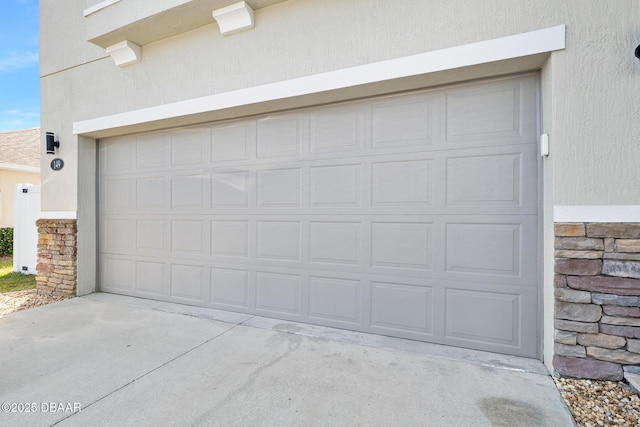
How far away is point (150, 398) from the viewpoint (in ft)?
7.51

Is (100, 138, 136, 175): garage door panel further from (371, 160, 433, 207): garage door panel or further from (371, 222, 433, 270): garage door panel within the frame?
(371, 222, 433, 270): garage door panel

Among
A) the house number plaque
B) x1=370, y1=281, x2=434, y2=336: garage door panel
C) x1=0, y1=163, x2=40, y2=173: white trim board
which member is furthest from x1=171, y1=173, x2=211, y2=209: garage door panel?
x1=0, y1=163, x2=40, y2=173: white trim board

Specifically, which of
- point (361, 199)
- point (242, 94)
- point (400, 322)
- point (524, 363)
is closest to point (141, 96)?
point (242, 94)

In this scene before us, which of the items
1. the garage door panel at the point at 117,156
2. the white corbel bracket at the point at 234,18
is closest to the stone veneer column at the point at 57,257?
the garage door panel at the point at 117,156

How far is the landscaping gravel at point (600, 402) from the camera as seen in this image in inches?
78.2

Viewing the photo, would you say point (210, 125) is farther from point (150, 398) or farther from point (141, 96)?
point (150, 398)

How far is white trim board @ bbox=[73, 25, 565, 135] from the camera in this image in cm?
255

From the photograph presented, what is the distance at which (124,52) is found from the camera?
14.4ft

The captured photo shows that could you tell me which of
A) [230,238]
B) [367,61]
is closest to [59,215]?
[230,238]

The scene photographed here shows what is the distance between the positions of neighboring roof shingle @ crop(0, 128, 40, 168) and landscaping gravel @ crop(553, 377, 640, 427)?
15970mm

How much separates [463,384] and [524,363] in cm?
76

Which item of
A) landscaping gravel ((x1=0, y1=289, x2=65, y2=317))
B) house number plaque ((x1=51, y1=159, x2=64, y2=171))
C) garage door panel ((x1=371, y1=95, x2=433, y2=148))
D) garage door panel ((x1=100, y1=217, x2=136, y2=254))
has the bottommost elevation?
landscaping gravel ((x1=0, y1=289, x2=65, y2=317))

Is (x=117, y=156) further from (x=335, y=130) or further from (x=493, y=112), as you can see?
(x=493, y=112)

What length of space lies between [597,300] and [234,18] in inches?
179
